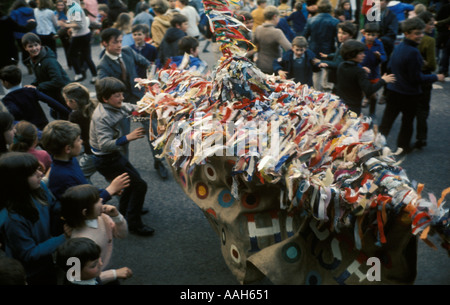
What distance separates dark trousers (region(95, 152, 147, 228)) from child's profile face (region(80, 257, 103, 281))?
1.50 m

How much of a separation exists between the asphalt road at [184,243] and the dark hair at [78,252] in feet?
3.80

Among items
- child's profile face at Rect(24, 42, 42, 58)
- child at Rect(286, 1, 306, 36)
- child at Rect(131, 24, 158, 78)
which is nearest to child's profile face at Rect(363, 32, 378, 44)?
child at Rect(131, 24, 158, 78)

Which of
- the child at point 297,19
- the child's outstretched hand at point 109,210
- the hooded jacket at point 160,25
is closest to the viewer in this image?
the child's outstretched hand at point 109,210

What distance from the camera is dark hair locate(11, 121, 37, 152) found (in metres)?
3.29

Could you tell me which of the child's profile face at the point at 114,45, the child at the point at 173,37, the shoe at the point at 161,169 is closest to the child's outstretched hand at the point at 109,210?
the shoe at the point at 161,169

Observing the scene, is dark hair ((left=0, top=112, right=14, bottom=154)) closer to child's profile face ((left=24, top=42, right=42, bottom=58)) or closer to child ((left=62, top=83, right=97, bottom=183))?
child ((left=62, top=83, right=97, bottom=183))

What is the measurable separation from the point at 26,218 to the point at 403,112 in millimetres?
4009

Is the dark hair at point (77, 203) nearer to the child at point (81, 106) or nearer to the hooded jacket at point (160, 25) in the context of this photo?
the child at point (81, 106)

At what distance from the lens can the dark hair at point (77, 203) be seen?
2.50 m

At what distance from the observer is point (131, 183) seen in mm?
3785

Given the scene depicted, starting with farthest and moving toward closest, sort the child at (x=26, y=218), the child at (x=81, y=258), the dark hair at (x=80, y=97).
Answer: the dark hair at (x=80, y=97) < the child at (x=26, y=218) < the child at (x=81, y=258)

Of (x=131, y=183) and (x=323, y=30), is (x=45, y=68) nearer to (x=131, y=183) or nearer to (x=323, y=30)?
(x=131, y=183)

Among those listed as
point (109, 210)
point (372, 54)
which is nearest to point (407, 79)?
point (372, 54)

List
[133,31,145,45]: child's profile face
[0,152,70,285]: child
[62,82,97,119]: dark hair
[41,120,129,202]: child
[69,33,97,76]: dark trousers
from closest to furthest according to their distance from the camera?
1. [0,152,70,285]: child
2. [41,120,129,202]: child
3. [62,82,97,119]: dark hair
4. [133,31,145,45]: child's profile face
5. [69,33,97,76]: dark trousers
